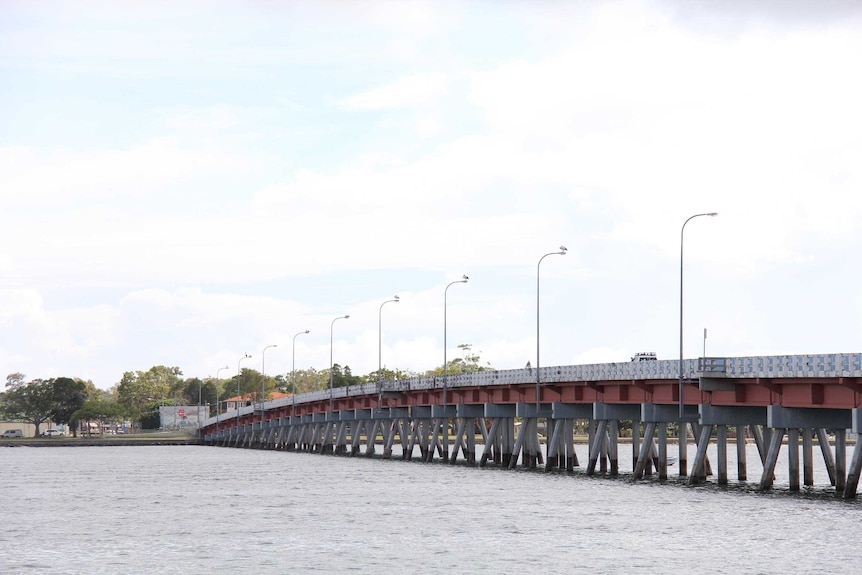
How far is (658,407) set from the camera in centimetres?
8500

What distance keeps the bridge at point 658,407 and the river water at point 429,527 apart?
2.62m

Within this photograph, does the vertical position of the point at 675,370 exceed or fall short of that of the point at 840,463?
it exceeds it

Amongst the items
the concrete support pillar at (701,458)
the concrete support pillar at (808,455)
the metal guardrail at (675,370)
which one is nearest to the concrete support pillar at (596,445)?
the metal guardrail at (675,370)

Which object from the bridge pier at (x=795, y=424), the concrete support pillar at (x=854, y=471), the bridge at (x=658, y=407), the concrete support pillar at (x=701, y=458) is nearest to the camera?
the concrete support pillar at (x=854, y=471)

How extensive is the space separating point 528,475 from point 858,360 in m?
35.4

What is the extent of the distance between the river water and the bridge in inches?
103

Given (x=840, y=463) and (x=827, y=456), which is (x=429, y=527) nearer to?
(x=840, y=463)

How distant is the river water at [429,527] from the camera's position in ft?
154

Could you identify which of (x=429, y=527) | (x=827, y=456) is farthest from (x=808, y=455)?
(x=429, y=527)

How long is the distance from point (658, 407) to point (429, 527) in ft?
96.2

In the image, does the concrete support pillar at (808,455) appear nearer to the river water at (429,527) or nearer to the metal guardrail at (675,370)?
the river water at (429,527)

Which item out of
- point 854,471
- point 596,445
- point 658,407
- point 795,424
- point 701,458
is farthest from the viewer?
point 596,445

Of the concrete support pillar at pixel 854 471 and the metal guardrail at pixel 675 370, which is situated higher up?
the metal guardrail at pixel 675 370

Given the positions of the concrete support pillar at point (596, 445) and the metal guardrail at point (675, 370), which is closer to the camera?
the metal guardrail at point (675, 370)
